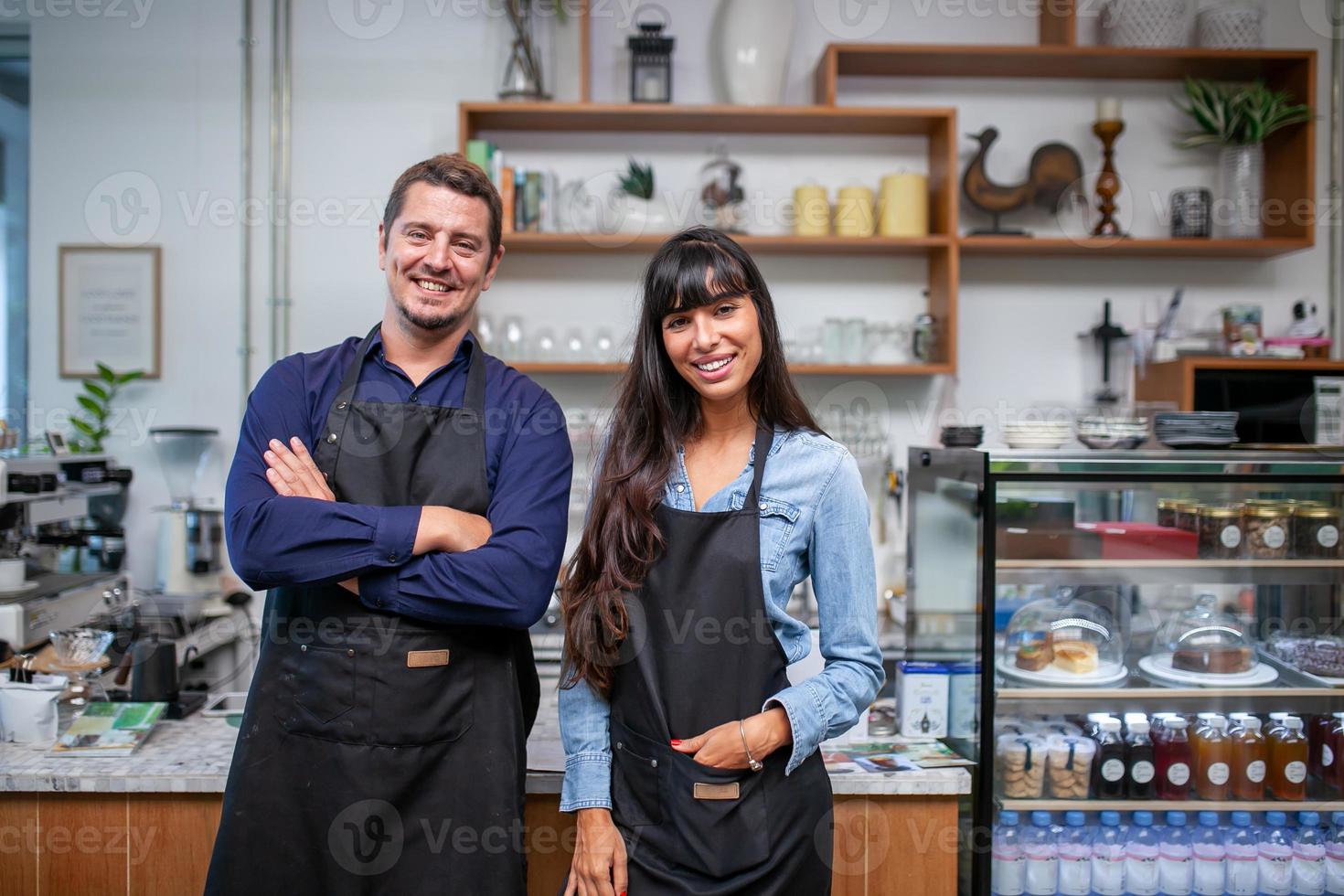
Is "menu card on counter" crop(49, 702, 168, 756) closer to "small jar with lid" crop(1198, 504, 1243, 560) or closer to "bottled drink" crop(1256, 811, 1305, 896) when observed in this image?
"small jar with lid" crop(1198, 504, 1243, 560)

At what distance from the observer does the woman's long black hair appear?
1.48 metres

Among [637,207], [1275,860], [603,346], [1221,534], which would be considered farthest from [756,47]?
[1275,860]

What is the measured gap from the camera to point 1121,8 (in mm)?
3275

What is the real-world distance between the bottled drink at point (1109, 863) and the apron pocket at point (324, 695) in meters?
1.74

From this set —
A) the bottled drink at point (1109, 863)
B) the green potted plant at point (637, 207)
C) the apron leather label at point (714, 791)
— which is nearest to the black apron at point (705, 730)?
the apron leather label at point (714, 791)

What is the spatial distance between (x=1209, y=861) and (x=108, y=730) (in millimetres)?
2515

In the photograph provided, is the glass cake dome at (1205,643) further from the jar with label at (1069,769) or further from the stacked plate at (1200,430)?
the stacked plate at (1200,430)

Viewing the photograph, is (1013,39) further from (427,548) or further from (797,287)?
(427,548)

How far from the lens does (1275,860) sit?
2.25 meters

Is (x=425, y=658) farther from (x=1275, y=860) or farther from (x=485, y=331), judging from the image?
(x=1275, y=860)

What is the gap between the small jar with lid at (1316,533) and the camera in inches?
90.3

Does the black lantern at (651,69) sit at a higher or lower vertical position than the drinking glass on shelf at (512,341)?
higher

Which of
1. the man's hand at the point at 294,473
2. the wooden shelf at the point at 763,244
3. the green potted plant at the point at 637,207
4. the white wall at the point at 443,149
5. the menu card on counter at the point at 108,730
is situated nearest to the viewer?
the man's hand at the point at 294,473

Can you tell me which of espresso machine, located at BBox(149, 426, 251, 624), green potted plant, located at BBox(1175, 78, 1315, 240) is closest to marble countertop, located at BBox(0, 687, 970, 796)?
espresso machine, located at BBox(149, 426, 251, 624)
